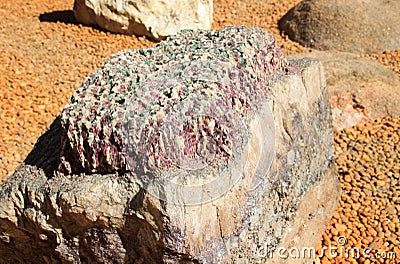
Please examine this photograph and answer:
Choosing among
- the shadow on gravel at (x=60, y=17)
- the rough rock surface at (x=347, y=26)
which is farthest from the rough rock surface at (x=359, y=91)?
the shadow on gravel at (x=60, y=17)

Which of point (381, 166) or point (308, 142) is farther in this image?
point (381, 166)

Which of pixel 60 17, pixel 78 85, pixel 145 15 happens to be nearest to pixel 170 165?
pixel 78 85

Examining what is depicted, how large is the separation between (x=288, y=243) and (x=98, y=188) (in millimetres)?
1225

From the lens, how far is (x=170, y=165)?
7.97 feet

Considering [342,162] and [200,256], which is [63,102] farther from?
[200,256]

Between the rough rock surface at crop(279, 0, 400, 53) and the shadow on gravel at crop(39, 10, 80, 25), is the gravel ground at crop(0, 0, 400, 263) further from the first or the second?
the rough rock surface at crop(279, 0, 400, 53)

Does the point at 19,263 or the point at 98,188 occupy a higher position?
the point at 98,188

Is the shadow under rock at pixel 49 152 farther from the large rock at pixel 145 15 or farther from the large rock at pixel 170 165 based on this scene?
the large rock at pixel 145 15

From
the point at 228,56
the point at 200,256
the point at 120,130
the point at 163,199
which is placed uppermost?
the point at 228,56

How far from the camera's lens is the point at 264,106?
2.88 metres

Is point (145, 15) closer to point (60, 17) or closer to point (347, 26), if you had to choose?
point (60, 17)

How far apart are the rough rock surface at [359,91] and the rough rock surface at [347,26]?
2.97ft

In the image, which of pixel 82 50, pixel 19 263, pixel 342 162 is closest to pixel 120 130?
pixel 19 263

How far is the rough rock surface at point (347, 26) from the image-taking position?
6406 millimetres
